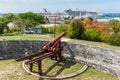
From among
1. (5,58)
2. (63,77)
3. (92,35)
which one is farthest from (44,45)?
(92,35)

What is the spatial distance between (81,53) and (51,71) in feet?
7.10

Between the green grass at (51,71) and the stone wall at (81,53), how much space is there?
366 mm

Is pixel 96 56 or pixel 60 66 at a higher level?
pixel 96 56

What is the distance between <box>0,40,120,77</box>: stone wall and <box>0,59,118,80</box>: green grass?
37cm

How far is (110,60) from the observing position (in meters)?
12.0

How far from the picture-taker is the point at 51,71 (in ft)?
40.9

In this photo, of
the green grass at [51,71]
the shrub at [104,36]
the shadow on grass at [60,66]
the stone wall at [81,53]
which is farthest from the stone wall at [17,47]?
the shrub at [104,36]

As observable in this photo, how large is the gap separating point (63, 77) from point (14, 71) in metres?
2.84

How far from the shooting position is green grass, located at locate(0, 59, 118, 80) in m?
11.6

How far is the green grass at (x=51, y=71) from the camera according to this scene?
38.2 feet

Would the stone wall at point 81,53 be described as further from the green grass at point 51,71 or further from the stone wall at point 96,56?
the green grass at point 51,71

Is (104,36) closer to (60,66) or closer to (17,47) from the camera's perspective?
(17,47)

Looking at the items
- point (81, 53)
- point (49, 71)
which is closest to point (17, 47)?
point (49, 71)

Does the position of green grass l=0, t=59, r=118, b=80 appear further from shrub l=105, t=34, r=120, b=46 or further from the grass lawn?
shrub l=105, t=34, r=120, b=46
